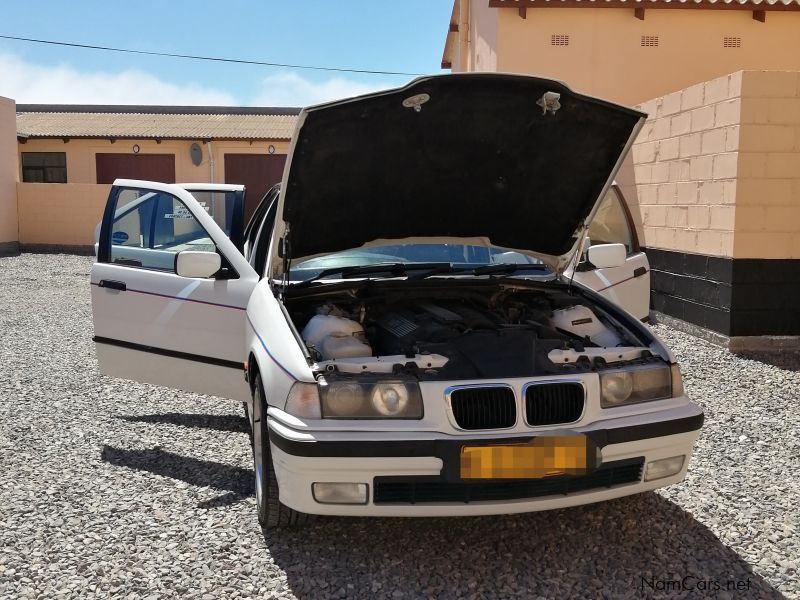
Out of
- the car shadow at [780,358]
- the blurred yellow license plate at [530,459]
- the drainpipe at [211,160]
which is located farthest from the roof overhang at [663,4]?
the drainpipe at [211,160]

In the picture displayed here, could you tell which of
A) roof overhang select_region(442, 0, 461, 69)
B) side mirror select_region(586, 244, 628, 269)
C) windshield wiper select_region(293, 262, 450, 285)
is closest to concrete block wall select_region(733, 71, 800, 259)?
side mirror select_region(586, 244, 628, 269)

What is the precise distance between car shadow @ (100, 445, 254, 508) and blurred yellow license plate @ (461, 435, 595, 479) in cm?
151

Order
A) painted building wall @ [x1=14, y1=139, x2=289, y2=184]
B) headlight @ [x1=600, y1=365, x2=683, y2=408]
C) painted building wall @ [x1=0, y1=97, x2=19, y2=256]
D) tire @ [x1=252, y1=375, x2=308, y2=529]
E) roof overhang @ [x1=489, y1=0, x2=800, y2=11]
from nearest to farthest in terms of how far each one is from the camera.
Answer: headlight @ [x1=600, y1=365, x2=683, y2=408], tire @ [x1=252, y1=375, x2=308, y2=529], roof overhang @ [x1=489, y1=0, x2=800, y2=11], painted building wall @ [x1=0, y1=97, x2=19, y2=256], painted building wall @ [x1=14, y1=139, x2=289, y2=184]

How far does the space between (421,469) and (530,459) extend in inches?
16.3

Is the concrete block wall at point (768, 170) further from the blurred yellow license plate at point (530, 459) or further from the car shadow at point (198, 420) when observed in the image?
the blurred yellow license plate at point (530, 459)

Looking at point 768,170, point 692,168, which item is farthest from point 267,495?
point 692,168

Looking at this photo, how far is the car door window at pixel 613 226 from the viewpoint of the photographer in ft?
23.6

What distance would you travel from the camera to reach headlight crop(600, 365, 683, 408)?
3271mm

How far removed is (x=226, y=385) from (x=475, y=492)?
1.95 meters

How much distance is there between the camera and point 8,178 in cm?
2094

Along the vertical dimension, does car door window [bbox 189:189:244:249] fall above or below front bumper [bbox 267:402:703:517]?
above

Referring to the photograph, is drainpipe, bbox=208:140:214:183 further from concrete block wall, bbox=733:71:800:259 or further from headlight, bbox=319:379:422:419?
headlight, bbox=319:379:422:419

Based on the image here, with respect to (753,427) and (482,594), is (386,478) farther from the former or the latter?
(753,427)

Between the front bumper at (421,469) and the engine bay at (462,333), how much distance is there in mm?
290
